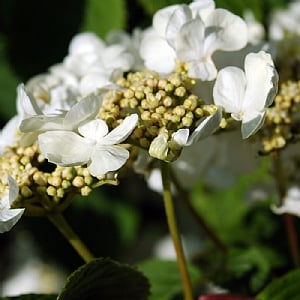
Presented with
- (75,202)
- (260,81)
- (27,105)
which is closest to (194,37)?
(260,81)

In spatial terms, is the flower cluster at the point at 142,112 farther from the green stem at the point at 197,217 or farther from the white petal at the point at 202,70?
the green stem at the point at 197,217

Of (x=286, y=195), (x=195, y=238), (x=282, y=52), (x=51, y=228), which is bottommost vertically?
(x=195, y=238)

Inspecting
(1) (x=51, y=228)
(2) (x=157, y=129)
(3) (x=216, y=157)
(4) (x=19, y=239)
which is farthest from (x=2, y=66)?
(2) (x=157, y=129)

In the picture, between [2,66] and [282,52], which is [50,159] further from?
[2,66]

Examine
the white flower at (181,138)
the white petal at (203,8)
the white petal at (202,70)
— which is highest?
the white petal at (203,8)

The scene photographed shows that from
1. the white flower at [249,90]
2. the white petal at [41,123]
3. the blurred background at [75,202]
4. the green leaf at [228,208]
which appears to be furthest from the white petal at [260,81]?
the green leaf at [228,208]

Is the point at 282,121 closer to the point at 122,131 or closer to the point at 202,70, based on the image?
the point at 202,70

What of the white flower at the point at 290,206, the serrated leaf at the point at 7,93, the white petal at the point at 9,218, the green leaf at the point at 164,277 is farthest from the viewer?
the serrated leaf at the point at 7,93
